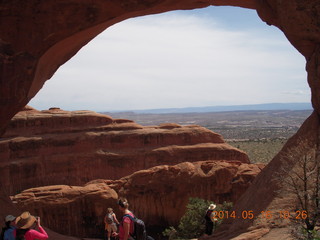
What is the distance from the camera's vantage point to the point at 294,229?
9.09 meters

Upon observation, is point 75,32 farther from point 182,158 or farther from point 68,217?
point 182,158

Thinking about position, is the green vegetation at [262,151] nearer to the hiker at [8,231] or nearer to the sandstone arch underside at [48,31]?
the sandstone arch underside at [48,31]

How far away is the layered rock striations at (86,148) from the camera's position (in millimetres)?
37469

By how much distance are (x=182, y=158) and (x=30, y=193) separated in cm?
2301

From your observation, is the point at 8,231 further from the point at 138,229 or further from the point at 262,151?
the point at 262,151

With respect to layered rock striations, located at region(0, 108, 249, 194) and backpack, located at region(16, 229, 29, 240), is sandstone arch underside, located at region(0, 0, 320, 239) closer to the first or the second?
backpack, located at region(16, 229, 29, 240)

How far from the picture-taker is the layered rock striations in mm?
37469

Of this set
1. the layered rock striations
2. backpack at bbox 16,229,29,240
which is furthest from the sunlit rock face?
backpack at bbox 16,229,29,240

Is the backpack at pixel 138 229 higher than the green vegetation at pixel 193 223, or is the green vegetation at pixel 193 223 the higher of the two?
the backpack at pixel 138 229

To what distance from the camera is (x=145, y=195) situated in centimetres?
2367

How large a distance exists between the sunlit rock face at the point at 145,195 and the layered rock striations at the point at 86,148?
15184 millimetres

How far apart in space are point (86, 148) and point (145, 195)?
19.3 metres
